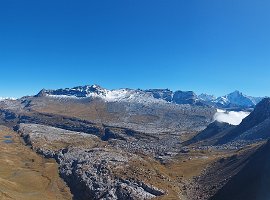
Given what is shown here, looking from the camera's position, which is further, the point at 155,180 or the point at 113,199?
the point at 155,180

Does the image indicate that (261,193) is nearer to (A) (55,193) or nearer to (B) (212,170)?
(B) (212,170)

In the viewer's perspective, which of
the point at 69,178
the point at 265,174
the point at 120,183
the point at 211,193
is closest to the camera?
the point at 265,174

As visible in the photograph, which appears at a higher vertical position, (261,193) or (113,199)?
(261,193)

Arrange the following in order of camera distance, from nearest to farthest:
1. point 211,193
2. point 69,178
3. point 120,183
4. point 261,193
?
point 261,193
point 211,193
point 120,183
point 69,178

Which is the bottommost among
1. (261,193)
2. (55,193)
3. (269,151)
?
(55,193)

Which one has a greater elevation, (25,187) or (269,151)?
(269,151)

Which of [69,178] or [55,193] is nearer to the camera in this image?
[55,193]

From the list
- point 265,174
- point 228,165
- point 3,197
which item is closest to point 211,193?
point 265,174

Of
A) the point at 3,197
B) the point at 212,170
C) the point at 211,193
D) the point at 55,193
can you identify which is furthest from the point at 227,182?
the point at 3,197

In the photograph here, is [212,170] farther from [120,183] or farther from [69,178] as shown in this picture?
[69,178]
